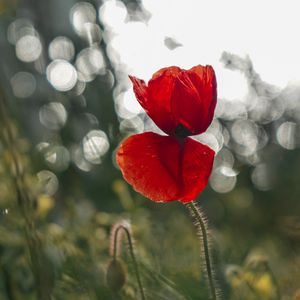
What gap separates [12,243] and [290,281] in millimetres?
665

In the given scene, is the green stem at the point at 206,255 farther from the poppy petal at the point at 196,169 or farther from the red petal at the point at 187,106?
the red petal at the point at 187,106

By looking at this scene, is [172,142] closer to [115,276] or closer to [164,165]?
[164,165]

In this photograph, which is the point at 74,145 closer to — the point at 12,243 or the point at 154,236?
the point at 154,236

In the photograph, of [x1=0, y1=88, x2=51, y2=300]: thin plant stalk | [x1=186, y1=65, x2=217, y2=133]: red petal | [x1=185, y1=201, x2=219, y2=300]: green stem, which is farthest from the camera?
[x1=186, y1=65, x2=217, y2=133]: red petal

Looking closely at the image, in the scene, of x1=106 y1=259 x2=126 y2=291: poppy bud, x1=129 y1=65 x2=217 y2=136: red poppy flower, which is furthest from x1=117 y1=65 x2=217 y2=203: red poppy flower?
x1=106 y1=259 x2=126 y2=291: poppy bud

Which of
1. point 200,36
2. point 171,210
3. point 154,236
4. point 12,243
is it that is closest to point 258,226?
point 171,210

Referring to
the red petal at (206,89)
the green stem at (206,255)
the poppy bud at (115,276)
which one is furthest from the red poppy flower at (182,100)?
the poppy bud at (115,276)

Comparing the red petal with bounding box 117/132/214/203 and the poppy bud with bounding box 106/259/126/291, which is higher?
the red petal with bounding box 117/132/214/203

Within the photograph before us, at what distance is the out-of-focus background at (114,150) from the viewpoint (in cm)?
170

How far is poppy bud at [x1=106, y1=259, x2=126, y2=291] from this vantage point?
161 centimetres

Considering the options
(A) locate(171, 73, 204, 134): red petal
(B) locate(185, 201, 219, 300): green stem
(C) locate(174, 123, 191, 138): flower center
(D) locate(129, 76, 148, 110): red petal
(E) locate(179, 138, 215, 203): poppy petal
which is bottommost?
(B) locate(185, 201, 219, 300): green stem

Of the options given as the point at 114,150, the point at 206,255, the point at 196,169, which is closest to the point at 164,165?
the point at 196,169

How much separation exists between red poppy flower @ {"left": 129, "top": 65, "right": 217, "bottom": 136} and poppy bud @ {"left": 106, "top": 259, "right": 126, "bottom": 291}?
0.87ft

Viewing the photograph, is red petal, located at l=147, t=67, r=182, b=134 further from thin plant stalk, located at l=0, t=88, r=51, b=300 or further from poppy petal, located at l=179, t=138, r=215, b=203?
thin plant stalk, located at l=0, t=88, r=51, b=300
